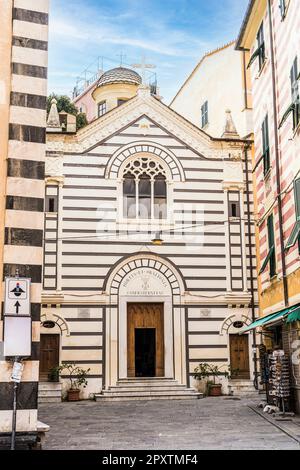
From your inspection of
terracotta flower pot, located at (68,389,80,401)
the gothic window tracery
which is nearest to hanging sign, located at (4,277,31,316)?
terracotta flower pot, located at (68,389,80,401)

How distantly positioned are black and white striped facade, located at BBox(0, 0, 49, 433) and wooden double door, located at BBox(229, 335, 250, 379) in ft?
46.3

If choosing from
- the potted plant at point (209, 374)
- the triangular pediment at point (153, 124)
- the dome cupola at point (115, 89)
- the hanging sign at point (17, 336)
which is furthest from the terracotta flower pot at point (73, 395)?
the dome cupola at point (115, 89)

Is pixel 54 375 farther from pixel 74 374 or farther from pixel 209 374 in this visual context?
pixel 209 374

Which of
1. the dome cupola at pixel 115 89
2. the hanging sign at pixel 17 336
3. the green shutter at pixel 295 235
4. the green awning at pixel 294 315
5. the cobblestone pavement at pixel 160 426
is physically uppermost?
the dome cupola at pixel 115 89

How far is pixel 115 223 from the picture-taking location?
77.6 feet

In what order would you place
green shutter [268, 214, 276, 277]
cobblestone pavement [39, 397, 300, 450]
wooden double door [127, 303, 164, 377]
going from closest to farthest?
cobblestone pavement [39, 397, 300, 450] → green shutter [268, 214, 276, 277] → wooden double door [127, 303, 164, 377]

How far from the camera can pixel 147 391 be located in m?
21.8

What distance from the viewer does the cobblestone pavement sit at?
11.6 metres

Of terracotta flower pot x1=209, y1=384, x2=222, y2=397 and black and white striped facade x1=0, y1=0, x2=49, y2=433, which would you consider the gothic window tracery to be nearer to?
terracotta flower pot x1=209, y1=384, x2=222, y2=397

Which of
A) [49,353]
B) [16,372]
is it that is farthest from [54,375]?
[16,372]

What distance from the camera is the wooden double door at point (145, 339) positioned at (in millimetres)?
23016

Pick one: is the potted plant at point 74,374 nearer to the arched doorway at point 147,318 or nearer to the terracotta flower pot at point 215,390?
the arched doorway at point 147,318

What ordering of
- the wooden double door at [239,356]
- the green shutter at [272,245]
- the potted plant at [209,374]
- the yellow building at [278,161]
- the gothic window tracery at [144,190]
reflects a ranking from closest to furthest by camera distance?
1. the yellow building at [278,161]
2. the green shutter at [272,245]
3. the potted plant at [209,374]
4. the wooden double door at [239,356]
5. the gothic window tracery at [144,190]

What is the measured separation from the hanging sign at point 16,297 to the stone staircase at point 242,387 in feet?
47.0
